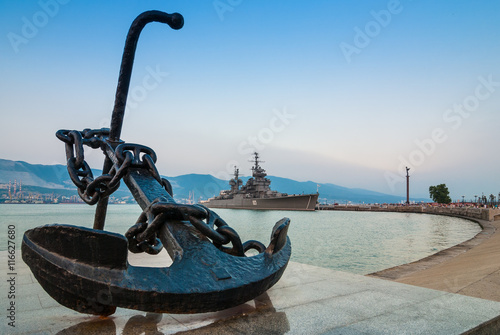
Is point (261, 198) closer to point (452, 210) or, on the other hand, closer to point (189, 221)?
point (452, 210)

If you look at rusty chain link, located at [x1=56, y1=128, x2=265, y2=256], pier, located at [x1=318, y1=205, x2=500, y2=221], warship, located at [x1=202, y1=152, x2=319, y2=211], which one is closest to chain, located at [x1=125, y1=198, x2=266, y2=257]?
rusty chain link, located at [x1=56, y1=128, x2=265, y2=256]

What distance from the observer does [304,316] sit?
2232 millimetres

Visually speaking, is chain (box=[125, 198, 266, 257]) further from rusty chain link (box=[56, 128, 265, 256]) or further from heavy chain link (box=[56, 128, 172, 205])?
heavy chain link (box=[56, 128, 172, 205])

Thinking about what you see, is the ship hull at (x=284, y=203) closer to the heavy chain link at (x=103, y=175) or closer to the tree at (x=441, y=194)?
the tree at (x=441, y=194)

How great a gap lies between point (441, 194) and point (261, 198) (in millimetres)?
37234

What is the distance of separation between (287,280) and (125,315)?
1.59 meters

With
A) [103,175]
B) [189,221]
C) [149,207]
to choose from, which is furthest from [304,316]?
[103,175]

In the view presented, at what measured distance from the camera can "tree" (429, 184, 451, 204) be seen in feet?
222

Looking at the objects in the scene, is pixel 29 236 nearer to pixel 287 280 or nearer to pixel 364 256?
pixel 287 280

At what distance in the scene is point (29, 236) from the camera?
1.82 metres

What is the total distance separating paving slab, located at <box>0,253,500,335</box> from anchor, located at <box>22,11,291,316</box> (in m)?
0.19

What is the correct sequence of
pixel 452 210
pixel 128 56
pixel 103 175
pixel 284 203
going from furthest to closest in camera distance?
1. pixel 284 203
2. pixel 452 210
3. pixel 128 56
4. pixel 103 175

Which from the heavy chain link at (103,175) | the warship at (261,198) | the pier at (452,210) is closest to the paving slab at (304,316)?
the heavy chain link at (103,175)

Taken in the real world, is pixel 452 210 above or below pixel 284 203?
above
